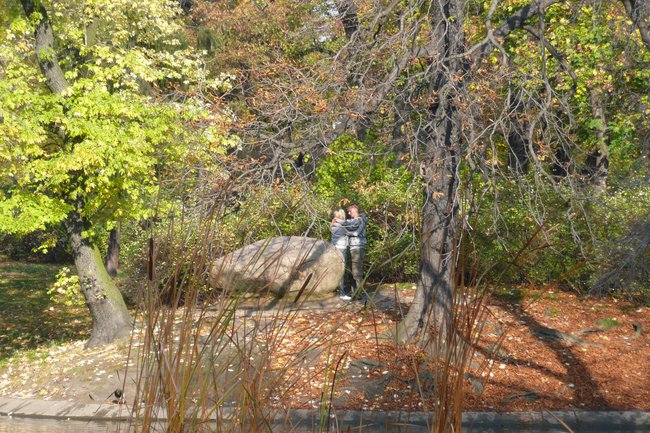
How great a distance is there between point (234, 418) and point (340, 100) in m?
6.87

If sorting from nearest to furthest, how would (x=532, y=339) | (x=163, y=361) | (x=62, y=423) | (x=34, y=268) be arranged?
(x=163, y=361) < (x=62, y=423) < (x=532, y=339) < (x=34, y=268)

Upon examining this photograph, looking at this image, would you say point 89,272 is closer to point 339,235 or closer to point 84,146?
point 84,146

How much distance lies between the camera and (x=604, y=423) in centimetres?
785

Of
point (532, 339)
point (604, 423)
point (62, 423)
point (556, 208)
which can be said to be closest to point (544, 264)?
point (556, 208)

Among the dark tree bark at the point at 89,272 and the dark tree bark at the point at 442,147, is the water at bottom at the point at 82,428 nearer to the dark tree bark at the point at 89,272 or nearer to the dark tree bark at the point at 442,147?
the dark tree bark at the point at 442,147

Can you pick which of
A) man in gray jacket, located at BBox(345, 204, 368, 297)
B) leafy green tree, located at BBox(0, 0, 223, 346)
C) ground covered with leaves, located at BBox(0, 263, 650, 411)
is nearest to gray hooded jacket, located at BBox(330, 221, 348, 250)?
man in gray jacket, located at BBox(345, 204, 368, 297)

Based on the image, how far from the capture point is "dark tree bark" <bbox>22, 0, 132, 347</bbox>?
41.2 feet

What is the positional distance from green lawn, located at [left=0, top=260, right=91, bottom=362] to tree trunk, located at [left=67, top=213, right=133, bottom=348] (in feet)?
7.92

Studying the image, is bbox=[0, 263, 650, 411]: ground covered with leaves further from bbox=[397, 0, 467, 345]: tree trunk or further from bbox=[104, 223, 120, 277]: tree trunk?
bbox=[104, 223, 120, 277]: tree trunk

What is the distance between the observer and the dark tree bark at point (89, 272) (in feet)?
41.2

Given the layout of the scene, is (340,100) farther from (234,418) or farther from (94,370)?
(234,418)

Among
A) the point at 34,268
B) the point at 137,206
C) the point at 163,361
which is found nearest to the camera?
the point at 163,361

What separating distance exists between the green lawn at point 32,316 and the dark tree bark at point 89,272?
247 cm

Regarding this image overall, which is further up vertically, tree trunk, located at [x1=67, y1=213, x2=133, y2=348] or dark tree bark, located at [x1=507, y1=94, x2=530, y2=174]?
dark tree bark, located at [x1=507, y1=94, x2=530, y2=174]
